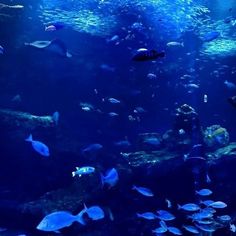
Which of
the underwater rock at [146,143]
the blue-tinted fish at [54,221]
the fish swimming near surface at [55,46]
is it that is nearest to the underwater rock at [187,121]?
the underwater rock at [146,143]

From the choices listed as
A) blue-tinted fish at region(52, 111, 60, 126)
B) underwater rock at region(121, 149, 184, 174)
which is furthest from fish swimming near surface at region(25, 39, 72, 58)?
underwater rock at region(121, 149, 184, 174)

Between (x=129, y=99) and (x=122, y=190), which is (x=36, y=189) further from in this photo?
(x=129, y=99)

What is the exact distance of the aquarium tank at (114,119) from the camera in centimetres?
1123

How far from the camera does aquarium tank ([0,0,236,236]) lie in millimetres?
11234

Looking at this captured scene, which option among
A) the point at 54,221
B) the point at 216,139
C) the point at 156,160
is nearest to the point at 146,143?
the point at 156,160

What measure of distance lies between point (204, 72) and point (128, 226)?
1374cm

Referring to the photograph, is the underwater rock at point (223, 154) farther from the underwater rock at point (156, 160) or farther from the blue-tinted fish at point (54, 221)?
the blue-tinted fish at point (54, 221)

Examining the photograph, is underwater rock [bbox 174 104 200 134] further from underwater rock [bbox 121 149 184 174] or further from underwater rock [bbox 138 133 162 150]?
underwater rock [bbox 121 149 184 174]

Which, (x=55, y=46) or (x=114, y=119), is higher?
(x=55, y=46)

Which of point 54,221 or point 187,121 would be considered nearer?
point 54,221

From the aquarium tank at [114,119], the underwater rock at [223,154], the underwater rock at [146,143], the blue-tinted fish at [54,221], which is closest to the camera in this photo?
the blue-tinted fish at [54,221]

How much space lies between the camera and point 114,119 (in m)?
17.9

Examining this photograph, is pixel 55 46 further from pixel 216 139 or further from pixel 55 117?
pixel 216 139

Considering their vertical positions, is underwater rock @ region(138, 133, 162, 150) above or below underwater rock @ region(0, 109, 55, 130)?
below
